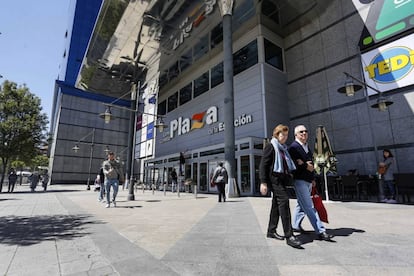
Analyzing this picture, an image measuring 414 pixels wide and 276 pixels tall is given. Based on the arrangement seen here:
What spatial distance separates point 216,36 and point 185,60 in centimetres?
520

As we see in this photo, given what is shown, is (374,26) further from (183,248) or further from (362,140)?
(183,248)

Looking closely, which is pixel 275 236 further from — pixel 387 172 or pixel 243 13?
pixel 243 13

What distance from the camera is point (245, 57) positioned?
17.4m

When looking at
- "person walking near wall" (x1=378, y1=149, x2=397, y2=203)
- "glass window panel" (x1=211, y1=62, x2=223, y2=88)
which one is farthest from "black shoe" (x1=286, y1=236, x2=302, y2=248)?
"glass window panel" (x1=211, y1=62, x2=223, y2=88)

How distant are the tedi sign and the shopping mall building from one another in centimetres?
9

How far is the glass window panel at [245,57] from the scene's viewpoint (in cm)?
1671

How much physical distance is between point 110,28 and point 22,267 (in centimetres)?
2026

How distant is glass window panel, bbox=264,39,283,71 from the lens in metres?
16.6

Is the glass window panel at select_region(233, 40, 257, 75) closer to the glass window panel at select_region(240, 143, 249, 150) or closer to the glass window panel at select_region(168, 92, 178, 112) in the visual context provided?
the glass window panel at select_region(240, 143, 249, 150)

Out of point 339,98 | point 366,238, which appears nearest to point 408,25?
point 339,98

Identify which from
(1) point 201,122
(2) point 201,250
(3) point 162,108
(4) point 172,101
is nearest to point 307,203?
(2) point 201,250

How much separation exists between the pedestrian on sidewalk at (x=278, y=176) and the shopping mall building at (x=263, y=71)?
8814mm

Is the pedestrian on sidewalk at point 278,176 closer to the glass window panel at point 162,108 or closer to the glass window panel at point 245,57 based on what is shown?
the glass window panel at point 245,57

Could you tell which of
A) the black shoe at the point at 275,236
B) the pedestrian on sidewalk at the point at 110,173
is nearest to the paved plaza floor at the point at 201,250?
the black shoe at the point at 275,236
